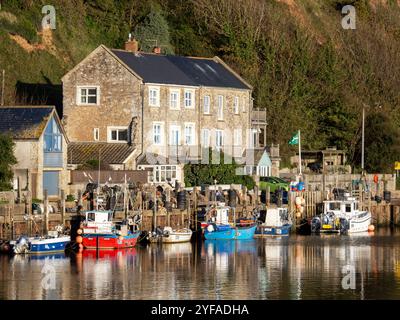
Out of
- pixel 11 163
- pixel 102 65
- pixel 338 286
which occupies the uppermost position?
pixel 102 65

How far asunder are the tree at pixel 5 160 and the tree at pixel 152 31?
3933cm

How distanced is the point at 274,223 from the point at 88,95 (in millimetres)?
16383

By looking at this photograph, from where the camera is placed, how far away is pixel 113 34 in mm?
120438

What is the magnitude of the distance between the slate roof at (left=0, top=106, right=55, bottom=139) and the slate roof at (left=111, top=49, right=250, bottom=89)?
12273mm

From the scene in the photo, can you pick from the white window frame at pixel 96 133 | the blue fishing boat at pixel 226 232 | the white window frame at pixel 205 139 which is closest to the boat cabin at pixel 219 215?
the blue fishing boat at pixel 226 232

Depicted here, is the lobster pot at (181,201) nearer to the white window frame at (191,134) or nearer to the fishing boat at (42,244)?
the fishing boat at (42,244)

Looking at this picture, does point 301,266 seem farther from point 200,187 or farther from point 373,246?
point 200,187

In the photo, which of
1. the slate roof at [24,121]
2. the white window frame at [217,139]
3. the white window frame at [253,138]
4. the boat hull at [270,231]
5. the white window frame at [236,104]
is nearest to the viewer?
the slate roof at [24,121]

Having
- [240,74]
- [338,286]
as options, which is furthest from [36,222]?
[240,74]

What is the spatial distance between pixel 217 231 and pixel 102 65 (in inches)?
691

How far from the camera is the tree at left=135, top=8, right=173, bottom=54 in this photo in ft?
383

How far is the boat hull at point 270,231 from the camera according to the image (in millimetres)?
83250

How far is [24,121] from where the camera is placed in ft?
263

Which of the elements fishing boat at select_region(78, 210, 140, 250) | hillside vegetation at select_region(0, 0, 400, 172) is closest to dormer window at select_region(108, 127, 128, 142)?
hillside vegetation at select_region(0, 0, 400, 172)
